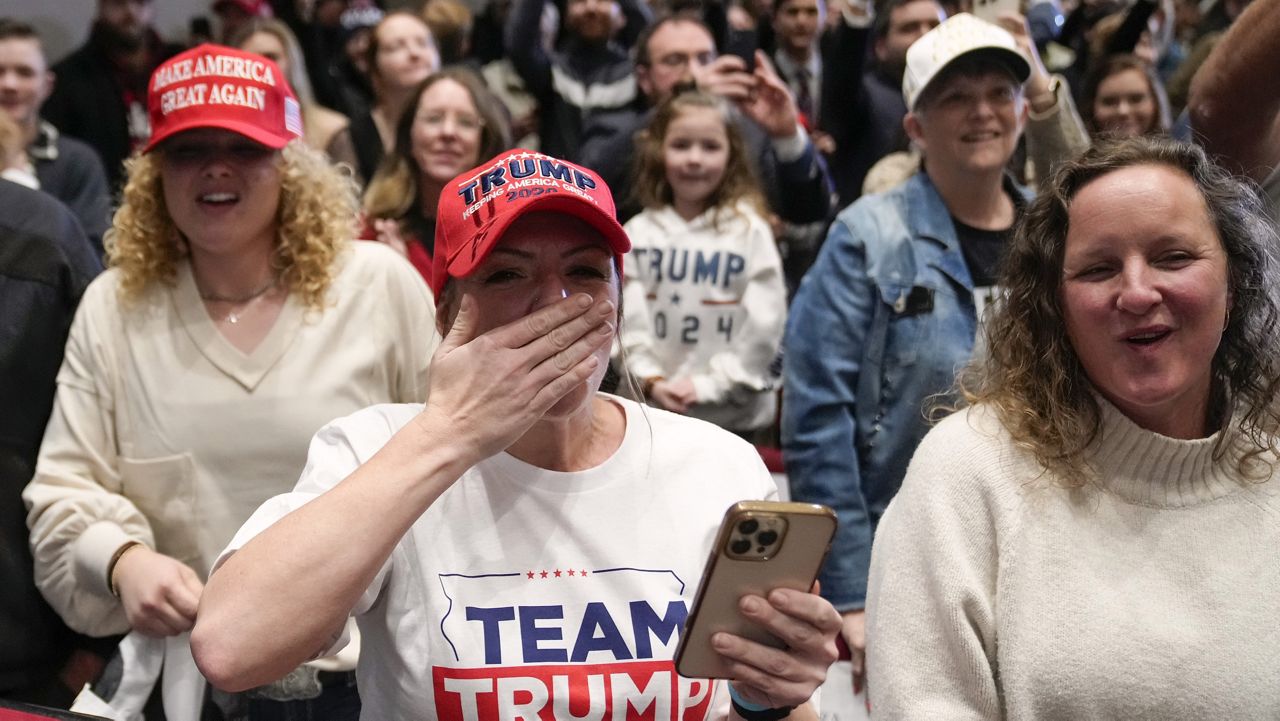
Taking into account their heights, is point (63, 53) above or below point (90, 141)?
above

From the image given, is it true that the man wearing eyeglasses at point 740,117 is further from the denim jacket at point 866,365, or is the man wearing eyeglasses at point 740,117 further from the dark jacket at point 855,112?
the denim jacket at point 866,365

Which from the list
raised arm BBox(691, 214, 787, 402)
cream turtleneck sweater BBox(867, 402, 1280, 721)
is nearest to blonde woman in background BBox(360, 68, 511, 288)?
raised arm BBox(691, 214, 787, 402)

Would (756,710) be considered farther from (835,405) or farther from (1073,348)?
(835,405)

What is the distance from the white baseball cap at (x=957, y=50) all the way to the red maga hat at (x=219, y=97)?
4.46 ft

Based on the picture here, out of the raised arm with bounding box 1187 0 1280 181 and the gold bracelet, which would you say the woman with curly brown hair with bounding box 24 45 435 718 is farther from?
the raised arm with bounding box 1187 0 1280 181

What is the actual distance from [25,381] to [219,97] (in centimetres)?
65

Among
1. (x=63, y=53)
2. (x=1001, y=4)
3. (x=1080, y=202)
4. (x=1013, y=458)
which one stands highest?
(x=63, y=53)

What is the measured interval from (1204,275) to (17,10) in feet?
21.7

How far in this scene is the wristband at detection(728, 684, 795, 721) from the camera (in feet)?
5.06

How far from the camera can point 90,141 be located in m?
5.92

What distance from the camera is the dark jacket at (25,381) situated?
2410mm

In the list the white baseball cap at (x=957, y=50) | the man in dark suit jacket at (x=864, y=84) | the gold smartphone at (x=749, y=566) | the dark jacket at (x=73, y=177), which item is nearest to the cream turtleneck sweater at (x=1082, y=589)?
the gold smartphone at (x=749, y=566)

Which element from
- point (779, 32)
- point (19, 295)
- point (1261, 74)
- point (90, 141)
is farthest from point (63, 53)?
point (1261, 74)

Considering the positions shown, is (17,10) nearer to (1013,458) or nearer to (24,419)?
(24,419)
